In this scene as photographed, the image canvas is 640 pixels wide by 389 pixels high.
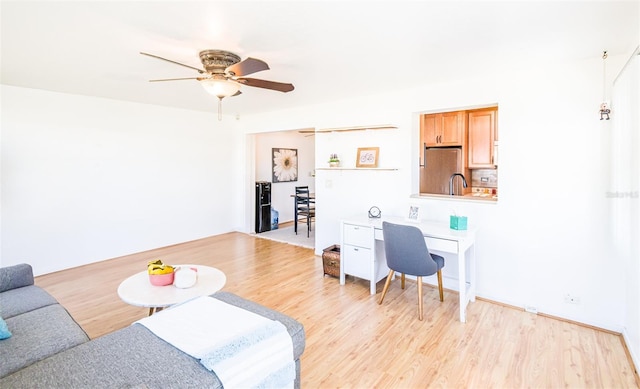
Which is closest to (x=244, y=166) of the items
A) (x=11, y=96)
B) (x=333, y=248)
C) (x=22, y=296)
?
(x=333, y=248)

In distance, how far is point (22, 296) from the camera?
225cm

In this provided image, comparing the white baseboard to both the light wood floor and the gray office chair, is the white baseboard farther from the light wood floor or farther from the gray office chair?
the gray office chair

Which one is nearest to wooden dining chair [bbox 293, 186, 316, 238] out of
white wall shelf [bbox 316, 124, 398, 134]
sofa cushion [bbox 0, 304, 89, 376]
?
white wall shelf [bbox 316, 124, 398, 134]

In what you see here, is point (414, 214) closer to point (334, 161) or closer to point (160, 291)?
point (334, 161)

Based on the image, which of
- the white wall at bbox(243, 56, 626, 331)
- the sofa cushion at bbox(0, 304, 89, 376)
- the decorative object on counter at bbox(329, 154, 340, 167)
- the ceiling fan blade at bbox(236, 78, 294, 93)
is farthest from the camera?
the decorative object on counter at bbox(329, 154, 340, 167)

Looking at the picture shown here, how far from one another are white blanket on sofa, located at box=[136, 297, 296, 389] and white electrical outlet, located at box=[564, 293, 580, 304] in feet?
8.56

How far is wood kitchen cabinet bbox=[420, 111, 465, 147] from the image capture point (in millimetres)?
4621

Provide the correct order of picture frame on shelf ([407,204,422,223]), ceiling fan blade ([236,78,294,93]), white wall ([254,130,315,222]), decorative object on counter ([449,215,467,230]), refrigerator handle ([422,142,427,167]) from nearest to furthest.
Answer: ceiling fan blade ([236,78,294,93]), decorative object on counter ([449,215,467,230]), picture frame on shelf ([407,204,422,223]), refrigerator handle ([422,142,427,167]), white wall ([254,130,315,222])

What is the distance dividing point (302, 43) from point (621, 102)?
2.39 metres

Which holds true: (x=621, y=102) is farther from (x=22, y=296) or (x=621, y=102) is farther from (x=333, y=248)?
A: (x=22, y=296)

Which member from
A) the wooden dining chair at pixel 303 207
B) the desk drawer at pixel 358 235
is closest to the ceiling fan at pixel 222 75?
the desk drawer at pixel 358 235

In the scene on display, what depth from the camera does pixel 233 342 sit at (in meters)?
1.41

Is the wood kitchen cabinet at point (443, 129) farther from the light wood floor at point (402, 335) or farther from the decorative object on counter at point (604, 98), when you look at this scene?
the light wood floor at point (402, 335)

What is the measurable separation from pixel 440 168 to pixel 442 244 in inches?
84.3
